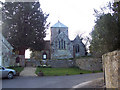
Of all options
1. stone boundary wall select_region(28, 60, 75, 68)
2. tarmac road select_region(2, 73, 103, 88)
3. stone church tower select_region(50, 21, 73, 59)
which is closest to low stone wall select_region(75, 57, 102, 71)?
stone boundary wall select_region(28, 60, 75, 68)

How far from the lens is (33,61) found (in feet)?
114

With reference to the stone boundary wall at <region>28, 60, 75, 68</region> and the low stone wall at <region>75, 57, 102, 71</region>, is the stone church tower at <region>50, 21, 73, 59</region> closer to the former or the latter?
the stone boundary wall at <region>28, 60, 75, 68</region>

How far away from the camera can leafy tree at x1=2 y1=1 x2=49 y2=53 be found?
35.4m

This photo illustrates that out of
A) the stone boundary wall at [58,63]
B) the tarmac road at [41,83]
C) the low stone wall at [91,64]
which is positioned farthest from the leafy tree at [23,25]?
the tarmac road at [41,83]

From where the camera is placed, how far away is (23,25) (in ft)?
118

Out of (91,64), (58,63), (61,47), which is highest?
(61,47)

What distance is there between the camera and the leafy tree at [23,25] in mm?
35375

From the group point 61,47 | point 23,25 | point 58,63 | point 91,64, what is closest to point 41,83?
point 91,64

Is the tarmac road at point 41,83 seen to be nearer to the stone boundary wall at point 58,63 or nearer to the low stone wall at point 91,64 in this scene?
the low stone wall at point 91,64

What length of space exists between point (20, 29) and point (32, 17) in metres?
4.34

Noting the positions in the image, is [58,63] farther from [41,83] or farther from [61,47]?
[41,83]

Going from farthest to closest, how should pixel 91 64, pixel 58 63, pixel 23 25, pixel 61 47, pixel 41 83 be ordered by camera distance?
pixel 61 47 → pixel 23 25 → pixel 58 63 → pixel 91 64 → pixel 41 83

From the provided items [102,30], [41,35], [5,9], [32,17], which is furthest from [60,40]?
[102,30]

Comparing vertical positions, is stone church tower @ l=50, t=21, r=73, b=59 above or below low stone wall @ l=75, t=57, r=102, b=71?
above
